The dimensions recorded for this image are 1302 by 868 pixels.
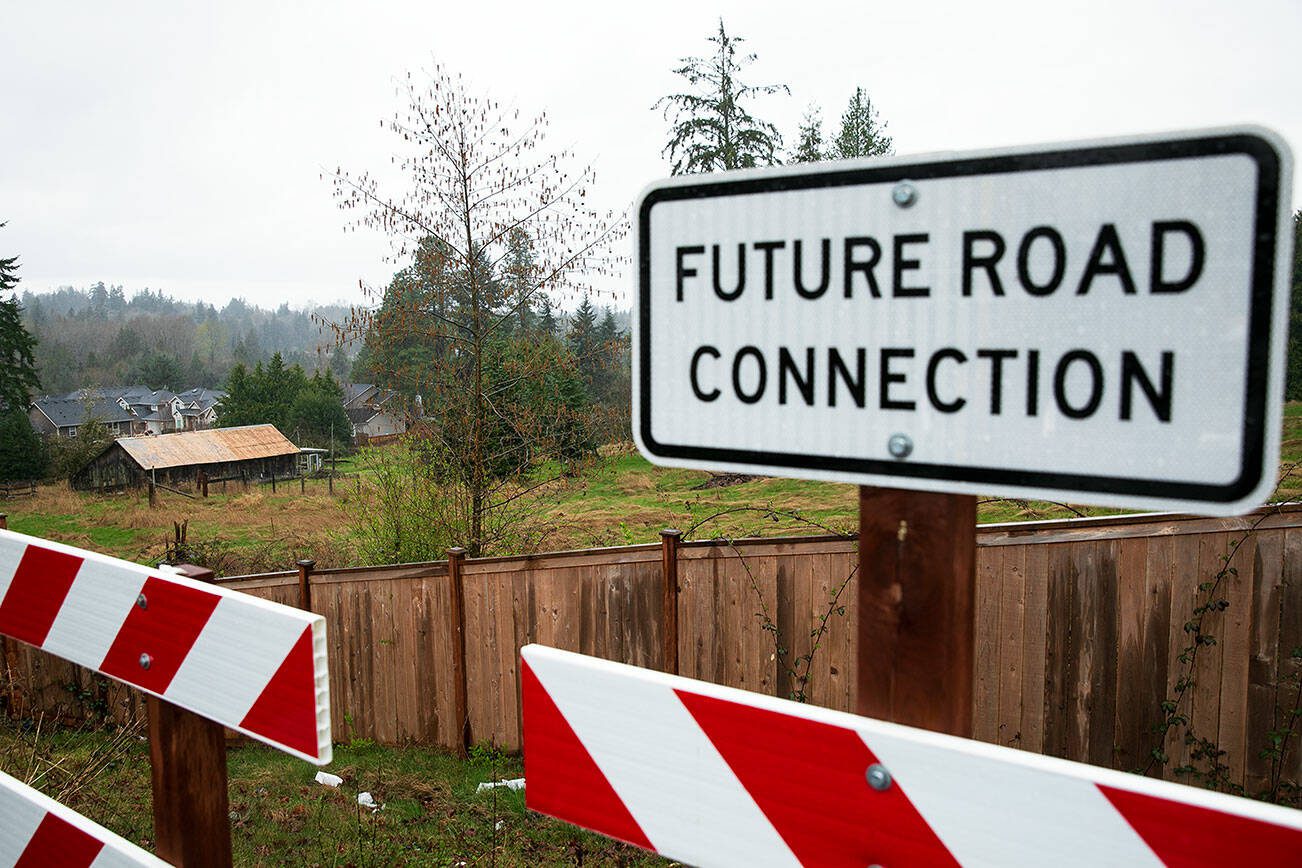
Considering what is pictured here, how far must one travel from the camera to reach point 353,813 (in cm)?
525

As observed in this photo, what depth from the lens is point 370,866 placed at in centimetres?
432

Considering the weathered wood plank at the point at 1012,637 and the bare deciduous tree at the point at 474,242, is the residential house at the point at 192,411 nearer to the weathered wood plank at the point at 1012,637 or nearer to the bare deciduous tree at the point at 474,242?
the bare deciduous tree at the point at 474,242

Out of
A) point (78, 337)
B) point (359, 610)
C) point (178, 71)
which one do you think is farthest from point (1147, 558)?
point (78, 337)

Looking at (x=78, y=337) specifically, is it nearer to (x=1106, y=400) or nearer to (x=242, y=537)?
(x=242, y=537)

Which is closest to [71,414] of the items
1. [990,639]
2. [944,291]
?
[990,639]

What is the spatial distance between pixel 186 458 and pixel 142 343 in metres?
50.3

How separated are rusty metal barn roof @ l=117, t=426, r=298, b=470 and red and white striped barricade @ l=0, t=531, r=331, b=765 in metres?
41.3

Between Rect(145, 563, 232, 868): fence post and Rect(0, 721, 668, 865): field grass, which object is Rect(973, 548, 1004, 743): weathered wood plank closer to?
Rect(0, 721, 668, 865): field grass

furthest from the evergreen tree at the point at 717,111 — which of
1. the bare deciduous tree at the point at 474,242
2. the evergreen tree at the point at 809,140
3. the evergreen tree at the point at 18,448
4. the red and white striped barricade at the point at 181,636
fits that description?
the evergreen tree at the point at 18,448

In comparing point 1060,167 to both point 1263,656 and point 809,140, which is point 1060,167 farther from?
point 809,140

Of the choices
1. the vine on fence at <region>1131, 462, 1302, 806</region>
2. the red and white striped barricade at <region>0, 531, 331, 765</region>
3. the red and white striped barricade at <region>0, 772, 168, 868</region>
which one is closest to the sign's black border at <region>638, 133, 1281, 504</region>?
the red and white striped barricade at <region>0, 531, 331, 765</region>

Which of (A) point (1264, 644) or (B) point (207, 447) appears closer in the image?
(A) point (1264, 644)

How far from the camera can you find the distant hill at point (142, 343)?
230 feet

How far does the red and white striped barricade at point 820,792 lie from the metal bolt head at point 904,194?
0.67m
